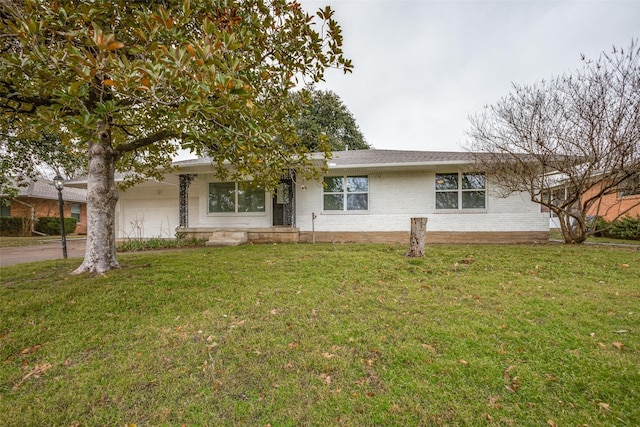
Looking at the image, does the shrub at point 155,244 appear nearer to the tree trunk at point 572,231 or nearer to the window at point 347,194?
the window at point 347,194

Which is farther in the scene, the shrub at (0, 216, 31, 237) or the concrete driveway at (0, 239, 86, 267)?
the shrub at (0, 216, 31, 237)

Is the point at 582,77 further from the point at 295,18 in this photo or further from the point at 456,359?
the point at 456,359

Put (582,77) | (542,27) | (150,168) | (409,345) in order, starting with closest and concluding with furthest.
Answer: (409,345) → (582,77) → (150,168) → (542,27)

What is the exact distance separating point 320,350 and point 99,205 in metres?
5.33

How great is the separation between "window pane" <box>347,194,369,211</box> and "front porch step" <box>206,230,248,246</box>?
4458 millimetres

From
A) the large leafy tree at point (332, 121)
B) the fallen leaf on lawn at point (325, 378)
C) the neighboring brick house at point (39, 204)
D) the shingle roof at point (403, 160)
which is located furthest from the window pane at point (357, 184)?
the neighboring brick house at point (39, 204)

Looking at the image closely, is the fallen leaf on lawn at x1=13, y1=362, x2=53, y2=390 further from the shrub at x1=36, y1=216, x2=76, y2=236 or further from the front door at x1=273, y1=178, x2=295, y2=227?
the shrub at x1=36, y1=216, x2=76, y2=236

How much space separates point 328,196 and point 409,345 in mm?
8966

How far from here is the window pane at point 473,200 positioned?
Result: 35.1 ft

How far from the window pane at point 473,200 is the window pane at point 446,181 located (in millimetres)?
484

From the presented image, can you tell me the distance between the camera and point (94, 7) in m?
3.48

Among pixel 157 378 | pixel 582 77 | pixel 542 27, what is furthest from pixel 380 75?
pixel 157 378

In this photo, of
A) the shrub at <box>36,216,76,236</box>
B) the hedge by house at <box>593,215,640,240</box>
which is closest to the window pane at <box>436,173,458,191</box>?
the hedge by house at <box>593,215,640,240</box>

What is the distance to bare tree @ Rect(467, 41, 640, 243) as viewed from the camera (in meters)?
7.83
